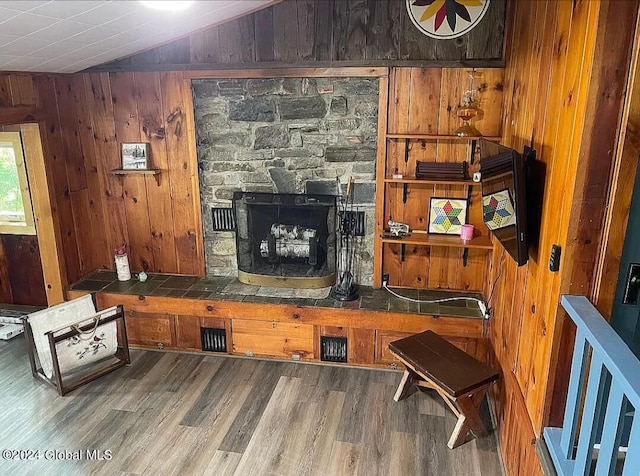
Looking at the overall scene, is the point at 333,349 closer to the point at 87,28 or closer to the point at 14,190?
the point at 87,28

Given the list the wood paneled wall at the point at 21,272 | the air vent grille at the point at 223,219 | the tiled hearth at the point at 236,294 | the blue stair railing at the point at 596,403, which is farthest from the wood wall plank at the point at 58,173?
the blue stair railing at the point at 596,403

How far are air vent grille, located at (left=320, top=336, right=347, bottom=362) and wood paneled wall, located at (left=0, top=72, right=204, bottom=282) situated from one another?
119 cm

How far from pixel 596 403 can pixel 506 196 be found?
0.95 meters

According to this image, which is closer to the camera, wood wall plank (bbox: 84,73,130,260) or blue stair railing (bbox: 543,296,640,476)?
blue stair railing (bbox: 543,296,640,476)

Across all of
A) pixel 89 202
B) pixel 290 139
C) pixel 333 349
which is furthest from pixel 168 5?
pixel 333 349

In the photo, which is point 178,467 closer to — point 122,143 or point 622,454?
point 622,454

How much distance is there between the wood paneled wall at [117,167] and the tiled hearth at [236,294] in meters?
0.13

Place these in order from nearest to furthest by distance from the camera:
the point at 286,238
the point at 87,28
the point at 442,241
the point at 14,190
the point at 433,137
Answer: the point at 87,28, the point at 433,137, the point at 442,241, the point at 286,238, the point at 14,190

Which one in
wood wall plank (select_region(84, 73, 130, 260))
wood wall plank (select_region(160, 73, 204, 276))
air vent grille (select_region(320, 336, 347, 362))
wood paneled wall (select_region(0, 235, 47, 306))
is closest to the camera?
air vent grille (select_region(320, 336, 347, 362))

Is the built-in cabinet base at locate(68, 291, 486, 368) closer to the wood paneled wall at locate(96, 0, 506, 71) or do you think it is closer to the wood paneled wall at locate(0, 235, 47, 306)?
the wood paneled wall at locate(0, 235, 47, 306)

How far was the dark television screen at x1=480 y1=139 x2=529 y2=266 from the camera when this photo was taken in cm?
208

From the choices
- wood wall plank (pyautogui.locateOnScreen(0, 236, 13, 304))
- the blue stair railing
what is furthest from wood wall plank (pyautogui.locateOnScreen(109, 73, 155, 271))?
the blue stair railing

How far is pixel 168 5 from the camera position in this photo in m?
2.41

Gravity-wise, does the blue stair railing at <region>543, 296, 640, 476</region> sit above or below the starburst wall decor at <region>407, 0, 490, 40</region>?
below
